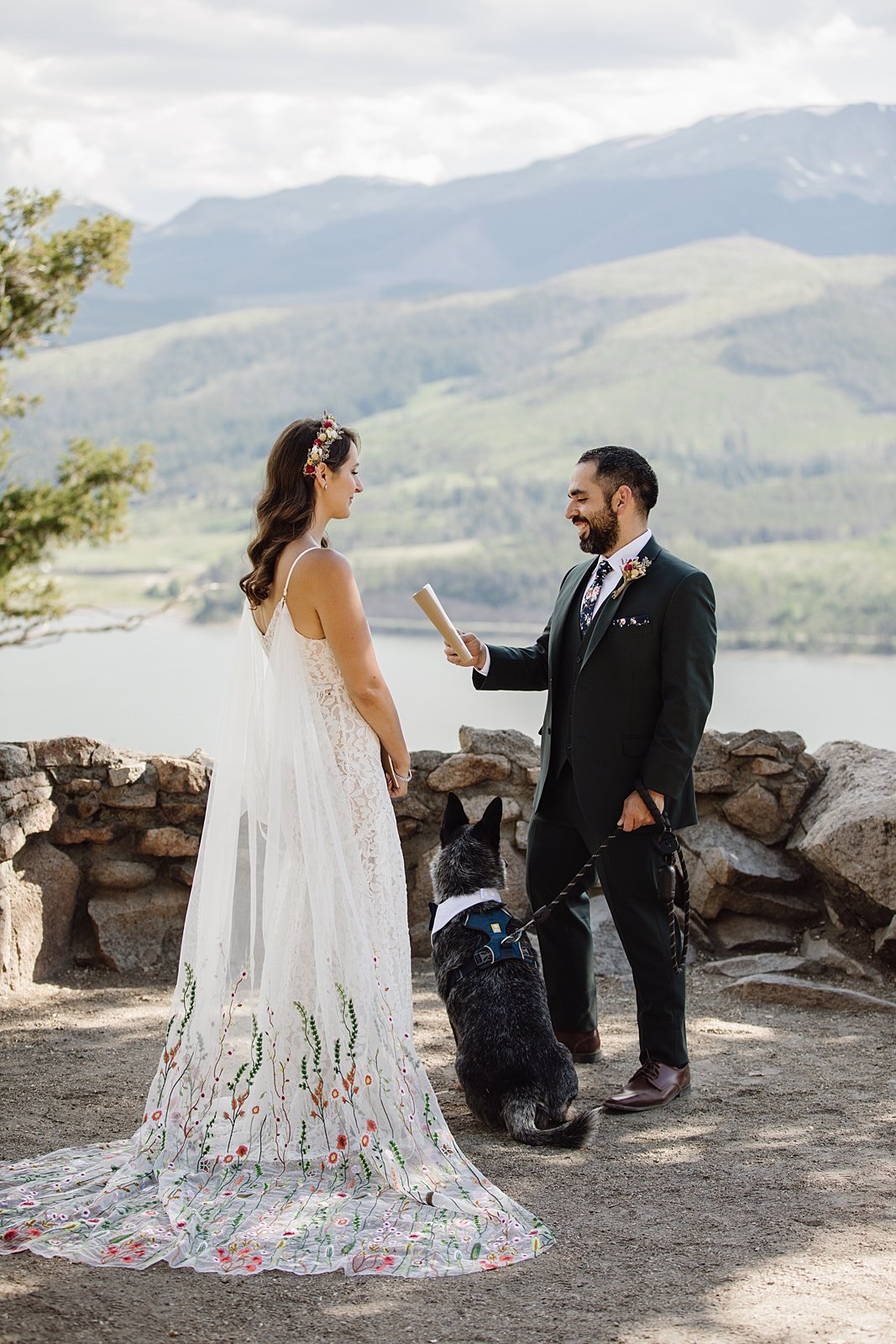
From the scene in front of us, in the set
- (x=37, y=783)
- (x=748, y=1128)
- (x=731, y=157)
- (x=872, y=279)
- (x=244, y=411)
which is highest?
(x=731, y=157)

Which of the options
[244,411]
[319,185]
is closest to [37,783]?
[244,411]

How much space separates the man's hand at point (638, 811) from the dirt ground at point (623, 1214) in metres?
0.90

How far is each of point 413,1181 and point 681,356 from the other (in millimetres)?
100611

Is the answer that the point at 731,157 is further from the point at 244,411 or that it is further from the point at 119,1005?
the point at 119,1005

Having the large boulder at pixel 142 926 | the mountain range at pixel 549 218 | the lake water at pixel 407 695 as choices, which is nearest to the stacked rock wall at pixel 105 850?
the large boulder at pixel 142 926

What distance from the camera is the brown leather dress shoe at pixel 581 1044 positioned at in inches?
178

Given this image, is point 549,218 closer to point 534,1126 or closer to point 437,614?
point 437,614

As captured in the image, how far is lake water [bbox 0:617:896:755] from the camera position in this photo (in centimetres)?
2077

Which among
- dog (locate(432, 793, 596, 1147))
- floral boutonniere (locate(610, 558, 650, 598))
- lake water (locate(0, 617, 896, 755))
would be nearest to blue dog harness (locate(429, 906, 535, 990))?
dog (locate(432, 793, 596, 1147))

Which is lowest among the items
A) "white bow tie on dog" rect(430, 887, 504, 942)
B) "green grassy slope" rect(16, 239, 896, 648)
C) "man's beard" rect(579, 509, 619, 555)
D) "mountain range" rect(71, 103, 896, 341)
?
"white bow tie on dog" rect(430, 887, 504, 942)

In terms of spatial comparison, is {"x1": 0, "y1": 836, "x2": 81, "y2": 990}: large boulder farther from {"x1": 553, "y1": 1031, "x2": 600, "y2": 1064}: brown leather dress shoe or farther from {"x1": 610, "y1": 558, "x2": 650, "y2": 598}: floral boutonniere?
{"x1": 610, "y1": 558, "x2": 650, "y2": 598}: floral boutonniere

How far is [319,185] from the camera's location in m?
185

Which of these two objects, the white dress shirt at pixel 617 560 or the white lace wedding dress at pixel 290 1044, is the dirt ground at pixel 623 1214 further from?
the white dress shirt at pixel 617 560

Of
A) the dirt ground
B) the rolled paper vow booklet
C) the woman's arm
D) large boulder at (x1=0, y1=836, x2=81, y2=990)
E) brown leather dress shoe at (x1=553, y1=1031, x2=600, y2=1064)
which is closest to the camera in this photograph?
the dirt ground
